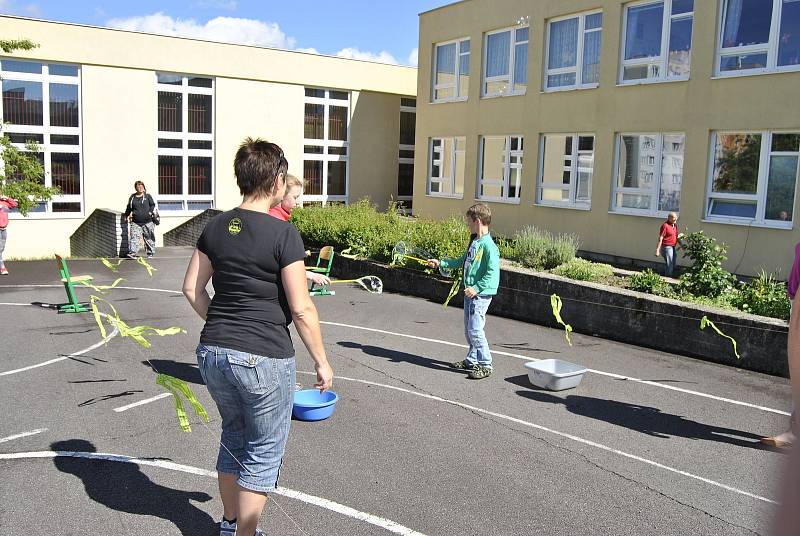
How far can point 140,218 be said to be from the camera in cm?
2039

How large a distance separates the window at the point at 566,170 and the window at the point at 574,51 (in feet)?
5.09

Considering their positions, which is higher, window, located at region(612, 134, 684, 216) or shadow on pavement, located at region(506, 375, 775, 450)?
window, located at region(612, 134, 684, 216)

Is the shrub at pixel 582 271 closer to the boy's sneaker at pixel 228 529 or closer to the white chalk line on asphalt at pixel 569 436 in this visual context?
the white chalk line on asphalt at pixel 569 436

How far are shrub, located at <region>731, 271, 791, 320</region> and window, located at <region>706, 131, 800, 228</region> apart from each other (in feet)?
19.5

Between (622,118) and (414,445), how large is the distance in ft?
50.1

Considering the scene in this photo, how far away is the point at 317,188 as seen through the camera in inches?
1216

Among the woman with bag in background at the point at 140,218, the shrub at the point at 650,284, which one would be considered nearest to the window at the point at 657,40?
the shrub at the point at 650,284

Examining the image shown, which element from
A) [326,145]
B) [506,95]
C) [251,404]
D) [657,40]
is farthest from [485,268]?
[326,145]

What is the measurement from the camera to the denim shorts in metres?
3.92

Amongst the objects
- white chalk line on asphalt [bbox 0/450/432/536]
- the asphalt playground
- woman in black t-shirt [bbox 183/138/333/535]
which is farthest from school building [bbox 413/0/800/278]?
woman in black t-shirt [bbox 183/138/333/535]

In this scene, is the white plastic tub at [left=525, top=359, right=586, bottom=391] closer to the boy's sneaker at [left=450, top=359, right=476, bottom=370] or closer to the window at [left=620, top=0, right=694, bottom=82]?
the boy's sneaker at [left=450, top=359, right=476, bottom=370]

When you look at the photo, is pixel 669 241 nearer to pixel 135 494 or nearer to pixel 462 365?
pixel 462 365

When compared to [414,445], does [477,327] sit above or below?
above

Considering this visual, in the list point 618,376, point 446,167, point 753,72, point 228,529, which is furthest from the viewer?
point 446,167
